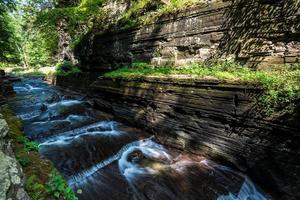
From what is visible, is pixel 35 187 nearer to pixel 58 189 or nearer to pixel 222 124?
pixel 58 189

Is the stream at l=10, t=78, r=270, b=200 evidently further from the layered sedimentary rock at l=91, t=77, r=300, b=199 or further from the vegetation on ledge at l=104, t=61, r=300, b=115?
the vegetation on ledge at l=104, t=61, r=300, b=115

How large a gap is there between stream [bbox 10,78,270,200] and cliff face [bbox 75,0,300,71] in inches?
131

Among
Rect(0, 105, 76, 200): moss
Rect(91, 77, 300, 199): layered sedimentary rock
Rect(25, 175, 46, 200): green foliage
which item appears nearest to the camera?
Rect(25, 175, 46, 200): green foliage

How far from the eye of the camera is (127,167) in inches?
230

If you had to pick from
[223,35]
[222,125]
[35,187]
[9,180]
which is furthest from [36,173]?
[223,35]

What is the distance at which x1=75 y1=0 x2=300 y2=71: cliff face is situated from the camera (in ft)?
21.1

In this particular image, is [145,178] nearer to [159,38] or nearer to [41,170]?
[41,170]

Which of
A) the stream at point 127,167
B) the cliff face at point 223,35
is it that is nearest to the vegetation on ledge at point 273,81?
the cliff face at point 223,35

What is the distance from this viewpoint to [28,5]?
93.7ft

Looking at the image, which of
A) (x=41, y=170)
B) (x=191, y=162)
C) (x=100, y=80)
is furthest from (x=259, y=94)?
(x=100, y=80)

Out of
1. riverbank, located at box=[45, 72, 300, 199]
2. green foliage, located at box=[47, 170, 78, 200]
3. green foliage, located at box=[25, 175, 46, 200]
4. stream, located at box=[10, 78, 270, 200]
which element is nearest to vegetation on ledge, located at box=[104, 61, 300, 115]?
riverbank, located at box=[45, 72, 300, 199]

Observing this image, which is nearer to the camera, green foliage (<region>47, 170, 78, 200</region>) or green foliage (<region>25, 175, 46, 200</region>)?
green foliage (<region>25, 175, 46, 200</region>)

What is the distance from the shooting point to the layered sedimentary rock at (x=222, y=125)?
4.95 meters

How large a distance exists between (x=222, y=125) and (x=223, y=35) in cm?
330
